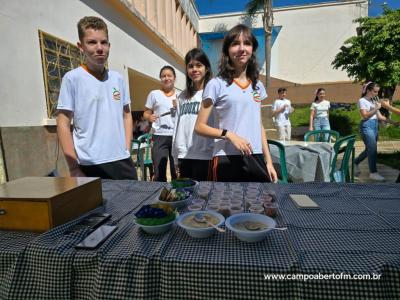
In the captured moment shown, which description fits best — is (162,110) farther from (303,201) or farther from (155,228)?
(155,228)

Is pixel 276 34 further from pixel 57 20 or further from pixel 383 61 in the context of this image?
pixel 57 20

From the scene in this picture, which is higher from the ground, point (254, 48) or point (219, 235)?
point (254, 48)

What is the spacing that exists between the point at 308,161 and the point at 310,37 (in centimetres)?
2177

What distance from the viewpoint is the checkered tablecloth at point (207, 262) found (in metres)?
0.74

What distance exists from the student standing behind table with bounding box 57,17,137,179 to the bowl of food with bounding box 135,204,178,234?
948 millimetres

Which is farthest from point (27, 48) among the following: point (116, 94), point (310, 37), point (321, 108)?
point (310, 37)

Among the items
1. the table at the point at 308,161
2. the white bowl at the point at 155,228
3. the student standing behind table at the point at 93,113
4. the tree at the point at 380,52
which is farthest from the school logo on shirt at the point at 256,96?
the tree at the point at 380,52

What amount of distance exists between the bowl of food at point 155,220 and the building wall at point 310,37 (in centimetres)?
2316

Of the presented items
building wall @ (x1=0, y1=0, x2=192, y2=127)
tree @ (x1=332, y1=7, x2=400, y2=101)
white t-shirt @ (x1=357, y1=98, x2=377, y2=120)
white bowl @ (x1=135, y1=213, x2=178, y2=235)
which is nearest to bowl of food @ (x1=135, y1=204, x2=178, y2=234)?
white bowl @ (x1=135, y1=213, x2=178, y2=235)

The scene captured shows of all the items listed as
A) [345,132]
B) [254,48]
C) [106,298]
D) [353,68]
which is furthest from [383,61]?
[106,298]

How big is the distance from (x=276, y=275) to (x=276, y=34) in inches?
954

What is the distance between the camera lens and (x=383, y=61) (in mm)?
10680

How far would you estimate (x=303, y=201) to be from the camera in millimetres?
1247

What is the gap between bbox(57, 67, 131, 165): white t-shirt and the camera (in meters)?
1.74
